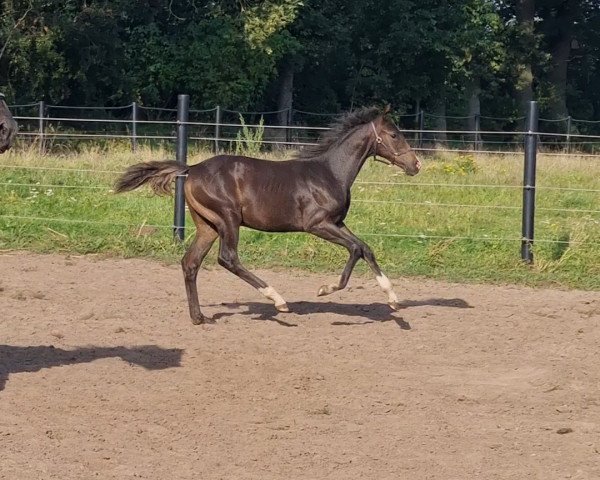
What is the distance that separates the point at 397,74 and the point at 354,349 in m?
25.3

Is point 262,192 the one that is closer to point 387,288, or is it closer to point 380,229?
point 387,288

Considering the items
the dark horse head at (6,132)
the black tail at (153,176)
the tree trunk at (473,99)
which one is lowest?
the black tail at (153,176)

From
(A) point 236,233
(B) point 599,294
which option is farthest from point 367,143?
(B) point 599,294

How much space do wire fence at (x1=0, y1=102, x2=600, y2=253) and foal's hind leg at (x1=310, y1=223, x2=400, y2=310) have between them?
9.56 feet

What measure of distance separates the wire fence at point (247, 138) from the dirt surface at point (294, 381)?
6.64ft

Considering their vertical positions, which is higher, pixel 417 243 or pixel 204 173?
pixel 204 173

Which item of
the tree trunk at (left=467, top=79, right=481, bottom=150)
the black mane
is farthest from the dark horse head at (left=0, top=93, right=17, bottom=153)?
the tree trunk at (left=467, top=79, right=481, bottom=150)

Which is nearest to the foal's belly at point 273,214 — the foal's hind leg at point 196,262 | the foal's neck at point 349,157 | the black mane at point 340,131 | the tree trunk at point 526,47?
the foal's hind leg at point 196,262

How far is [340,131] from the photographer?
355 inches

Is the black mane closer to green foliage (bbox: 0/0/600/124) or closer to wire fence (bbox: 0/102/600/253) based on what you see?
wire fence (bbox: 0/102/600/253)

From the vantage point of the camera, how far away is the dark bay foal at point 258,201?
27.8ft

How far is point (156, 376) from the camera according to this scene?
6.64 m

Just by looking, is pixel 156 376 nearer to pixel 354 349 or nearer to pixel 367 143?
pixel 354 349

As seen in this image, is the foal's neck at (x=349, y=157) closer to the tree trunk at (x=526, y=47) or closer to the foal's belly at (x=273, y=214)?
the foal's belly at (x=273, y=214)
